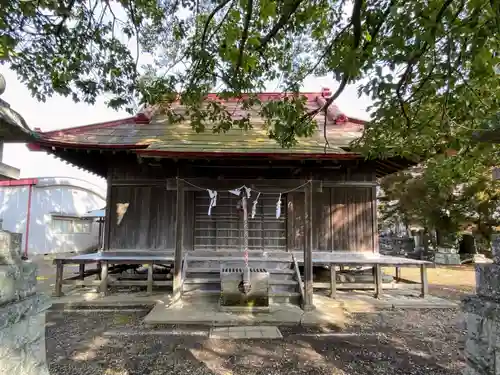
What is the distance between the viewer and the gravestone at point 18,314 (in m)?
2.55

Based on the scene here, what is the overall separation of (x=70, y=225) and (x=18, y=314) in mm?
20158

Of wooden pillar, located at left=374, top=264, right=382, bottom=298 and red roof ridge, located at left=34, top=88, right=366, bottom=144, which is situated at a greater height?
red roof ridge, located at left=34, top=88, right=366, bottom=144

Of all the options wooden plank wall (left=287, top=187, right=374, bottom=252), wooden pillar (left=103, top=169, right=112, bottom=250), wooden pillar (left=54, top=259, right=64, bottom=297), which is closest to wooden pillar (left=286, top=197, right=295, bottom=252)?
wooden plank wall (left=287, top=187, right=374, bottom=252)

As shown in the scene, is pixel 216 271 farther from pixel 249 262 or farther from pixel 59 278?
pixel 59 278

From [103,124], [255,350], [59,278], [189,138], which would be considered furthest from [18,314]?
[103,124]

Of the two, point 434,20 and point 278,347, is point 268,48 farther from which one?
point 278,347

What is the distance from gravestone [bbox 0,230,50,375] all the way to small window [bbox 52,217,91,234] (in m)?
18.6

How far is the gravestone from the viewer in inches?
100

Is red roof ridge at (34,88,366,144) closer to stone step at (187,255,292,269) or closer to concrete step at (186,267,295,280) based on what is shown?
stone step at (187,255,292,269)

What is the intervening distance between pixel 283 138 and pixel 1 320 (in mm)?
3650

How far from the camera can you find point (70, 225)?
20.4m

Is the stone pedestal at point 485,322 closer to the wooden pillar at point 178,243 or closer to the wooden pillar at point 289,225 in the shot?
the wooden pillar at point 178,243

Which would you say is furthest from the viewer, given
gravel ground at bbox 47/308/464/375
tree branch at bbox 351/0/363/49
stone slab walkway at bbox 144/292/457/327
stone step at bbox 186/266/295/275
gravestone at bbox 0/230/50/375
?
stone step at bbox 186/266/295/275

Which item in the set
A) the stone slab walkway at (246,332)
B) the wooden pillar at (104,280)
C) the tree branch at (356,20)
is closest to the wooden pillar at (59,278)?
the wooden pillar at (104,280)
